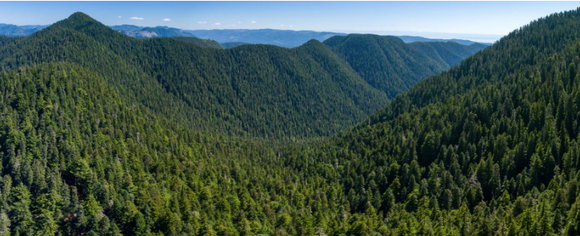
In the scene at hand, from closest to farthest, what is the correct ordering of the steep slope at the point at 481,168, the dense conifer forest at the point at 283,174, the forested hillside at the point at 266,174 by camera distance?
the steep slope at the point at 481,168
the dense conifer forest at the point at 283,174
the forested hillside at the point at 266,174

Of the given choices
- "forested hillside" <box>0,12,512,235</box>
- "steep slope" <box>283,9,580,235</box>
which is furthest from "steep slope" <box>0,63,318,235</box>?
"steep slope" <box>283,9,580,235</box>

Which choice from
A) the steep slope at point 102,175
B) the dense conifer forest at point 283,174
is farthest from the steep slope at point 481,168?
the steep slope at point 102,175

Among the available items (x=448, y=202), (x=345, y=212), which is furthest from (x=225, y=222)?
(x=448, y=202)

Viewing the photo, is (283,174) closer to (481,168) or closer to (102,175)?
(102,175)

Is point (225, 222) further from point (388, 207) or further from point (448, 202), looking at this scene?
point (448, 202)

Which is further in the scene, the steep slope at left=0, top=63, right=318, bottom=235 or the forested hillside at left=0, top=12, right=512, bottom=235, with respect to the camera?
the forested hillside at left=0, top=12, right=512, bottom=235

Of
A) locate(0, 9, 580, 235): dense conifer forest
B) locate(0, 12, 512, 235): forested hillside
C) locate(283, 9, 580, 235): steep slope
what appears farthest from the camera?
locate(0, 12, 512, 235): forested hillside

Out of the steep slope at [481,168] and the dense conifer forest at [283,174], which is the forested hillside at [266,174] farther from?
the steep slope at [481,168]

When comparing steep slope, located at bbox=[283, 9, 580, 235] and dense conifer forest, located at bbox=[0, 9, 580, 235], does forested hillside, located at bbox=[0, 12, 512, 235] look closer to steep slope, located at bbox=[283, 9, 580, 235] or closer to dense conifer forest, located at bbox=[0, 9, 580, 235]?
dense conifer forest, located at bbox=[0, 9, 580, 235]
